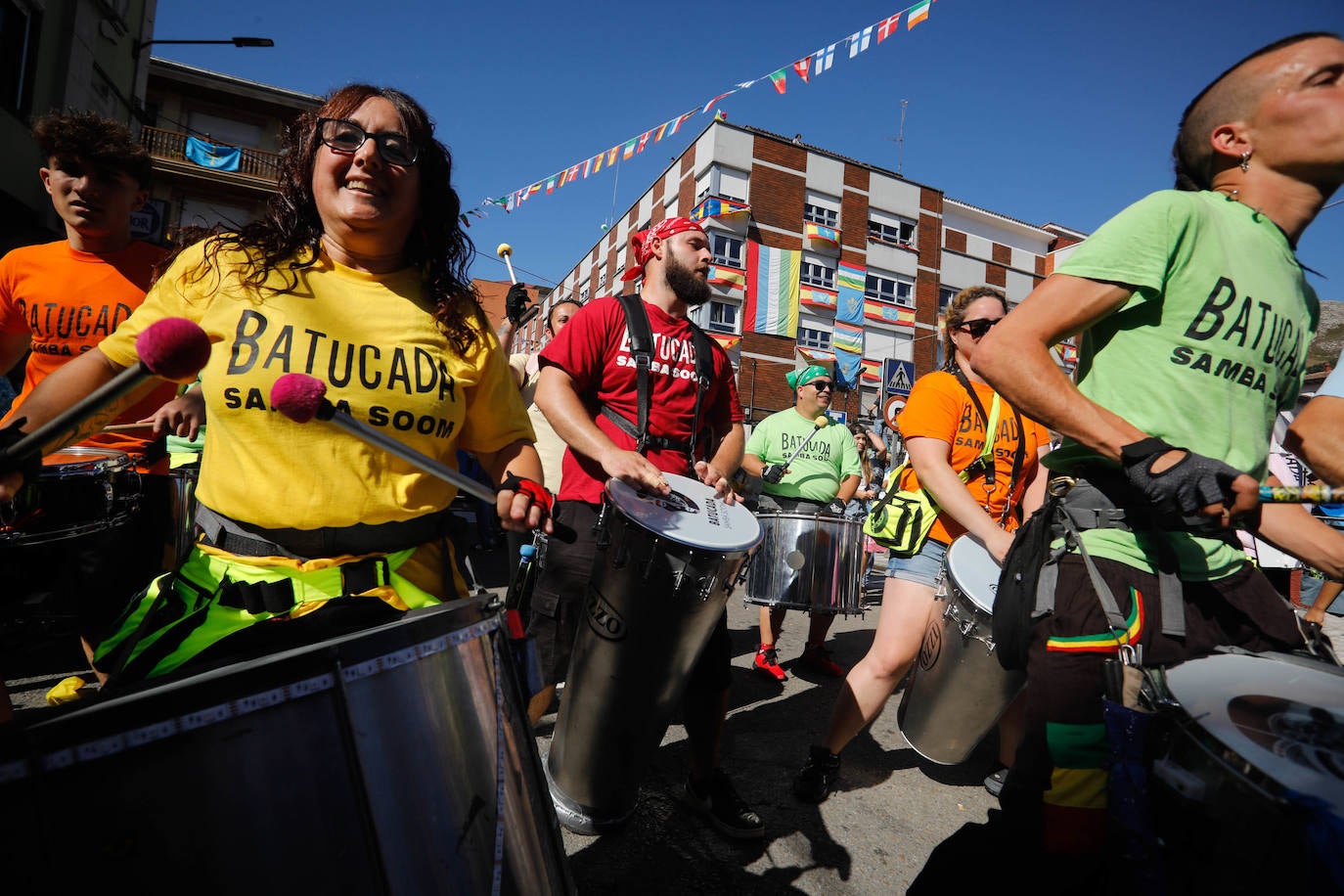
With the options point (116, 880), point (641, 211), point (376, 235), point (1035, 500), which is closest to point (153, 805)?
point (116, 880)

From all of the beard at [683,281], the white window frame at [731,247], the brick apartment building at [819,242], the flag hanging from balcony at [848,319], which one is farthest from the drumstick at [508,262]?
the flag hanging from balcony at [848,319]

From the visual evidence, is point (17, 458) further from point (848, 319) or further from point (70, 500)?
point (848, 319)

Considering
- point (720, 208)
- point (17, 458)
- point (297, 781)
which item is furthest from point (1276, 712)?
point (720, 208)

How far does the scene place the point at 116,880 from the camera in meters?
0.66

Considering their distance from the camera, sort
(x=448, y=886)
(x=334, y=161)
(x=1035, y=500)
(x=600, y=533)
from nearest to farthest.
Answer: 1. (x=448, y=886)
2. (x=334, y=161)
3. (x=600, y=533)
4. (x=1035, y=500)

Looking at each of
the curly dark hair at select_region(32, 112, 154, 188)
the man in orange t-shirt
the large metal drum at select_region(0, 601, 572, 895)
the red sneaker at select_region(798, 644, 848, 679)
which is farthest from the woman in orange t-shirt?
the curly dark hair at select_region(32, 112, 154, 188)

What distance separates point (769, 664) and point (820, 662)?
38 cm

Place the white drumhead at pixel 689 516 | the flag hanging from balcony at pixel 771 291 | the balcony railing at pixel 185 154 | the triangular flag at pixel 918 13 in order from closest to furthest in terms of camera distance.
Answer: the white drumhead at pixel 689 516
the triangular flag at pixel 918 13
the balcony railing at pixel 185 154
the flag hanging from balcony at pixel 771 291

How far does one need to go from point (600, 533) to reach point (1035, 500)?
6.62 ft

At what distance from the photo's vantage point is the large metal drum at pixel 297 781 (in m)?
0.65

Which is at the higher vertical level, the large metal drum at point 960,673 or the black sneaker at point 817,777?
the large metal drum at point 960,673

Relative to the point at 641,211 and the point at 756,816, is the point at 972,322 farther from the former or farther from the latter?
the point at 641,211

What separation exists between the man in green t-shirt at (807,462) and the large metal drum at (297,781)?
378 centimetres

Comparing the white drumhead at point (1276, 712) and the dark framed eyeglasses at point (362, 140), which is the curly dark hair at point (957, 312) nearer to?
the white drumhead at point (1276, 712)
